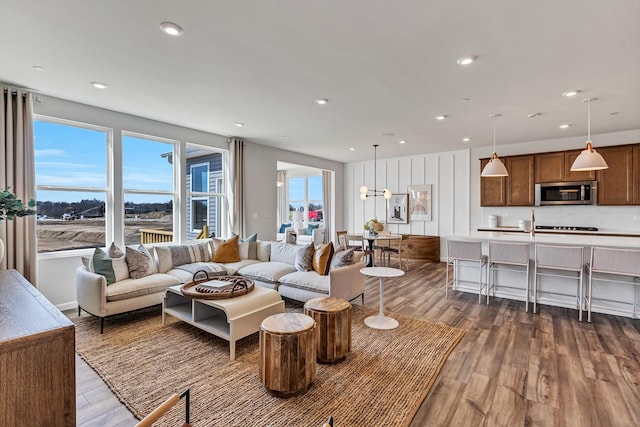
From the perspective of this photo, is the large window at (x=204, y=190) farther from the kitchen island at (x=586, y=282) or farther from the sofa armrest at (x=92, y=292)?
the kitchen island at (x=586, y=282)

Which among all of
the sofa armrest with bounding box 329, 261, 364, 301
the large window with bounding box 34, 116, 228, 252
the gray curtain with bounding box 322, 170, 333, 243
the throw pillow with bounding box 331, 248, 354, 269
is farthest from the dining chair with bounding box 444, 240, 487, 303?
the gray curtain with bounding box 322, 170, 333, 243

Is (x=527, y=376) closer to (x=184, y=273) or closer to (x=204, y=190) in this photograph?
(x=184, y=273)

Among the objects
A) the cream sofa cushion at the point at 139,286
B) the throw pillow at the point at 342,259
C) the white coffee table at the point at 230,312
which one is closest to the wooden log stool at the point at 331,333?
the white coffee table at the point at 230,312

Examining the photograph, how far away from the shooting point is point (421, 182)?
8031 millimetres

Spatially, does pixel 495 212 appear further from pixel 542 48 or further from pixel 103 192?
pixel 103 192

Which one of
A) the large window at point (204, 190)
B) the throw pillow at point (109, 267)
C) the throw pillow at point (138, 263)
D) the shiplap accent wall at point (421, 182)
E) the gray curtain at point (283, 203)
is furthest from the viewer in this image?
the gray curtain at point (283, 203)

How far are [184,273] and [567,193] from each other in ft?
23.1

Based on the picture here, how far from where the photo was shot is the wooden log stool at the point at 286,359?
7.09 feet

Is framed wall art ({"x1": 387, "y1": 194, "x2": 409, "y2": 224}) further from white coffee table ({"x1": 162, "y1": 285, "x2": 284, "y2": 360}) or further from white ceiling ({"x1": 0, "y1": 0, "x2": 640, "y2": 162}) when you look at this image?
white coffee table ({"x1": 162, "y1": 285, "x2": 284, "y2": 360})

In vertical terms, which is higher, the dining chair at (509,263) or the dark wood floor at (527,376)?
the dining chair at (509,263)

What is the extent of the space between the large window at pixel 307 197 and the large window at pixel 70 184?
6745 millimetres

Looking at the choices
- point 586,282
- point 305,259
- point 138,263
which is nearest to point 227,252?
point 138,263

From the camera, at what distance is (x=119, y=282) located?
12.0 ft

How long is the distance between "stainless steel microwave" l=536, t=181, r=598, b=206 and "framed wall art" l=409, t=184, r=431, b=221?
2.37 metres
